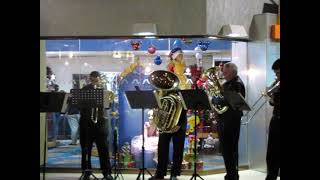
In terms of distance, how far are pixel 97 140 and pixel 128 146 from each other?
3.66 ft

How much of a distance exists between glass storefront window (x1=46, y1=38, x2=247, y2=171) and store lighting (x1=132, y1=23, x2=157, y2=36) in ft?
0.97

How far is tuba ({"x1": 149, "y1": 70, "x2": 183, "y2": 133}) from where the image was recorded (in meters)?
6.94

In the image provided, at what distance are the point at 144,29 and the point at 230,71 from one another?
6.64 feet

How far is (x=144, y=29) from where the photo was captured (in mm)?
7953

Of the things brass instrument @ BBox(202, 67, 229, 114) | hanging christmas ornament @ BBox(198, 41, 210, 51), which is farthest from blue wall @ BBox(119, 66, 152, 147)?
brass instrument @ BBox(202, 67, 229, 114)

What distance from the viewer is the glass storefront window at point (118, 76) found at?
8266 millimetres

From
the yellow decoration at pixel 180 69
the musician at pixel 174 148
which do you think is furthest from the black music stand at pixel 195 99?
the yellow decoration at pixel 180 69

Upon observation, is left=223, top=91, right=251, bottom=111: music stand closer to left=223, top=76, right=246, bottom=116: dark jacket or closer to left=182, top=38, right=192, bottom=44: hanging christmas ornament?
left=223, top=76, right=246, bottom=116: dark jacket

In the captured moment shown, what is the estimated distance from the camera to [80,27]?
8203mm
